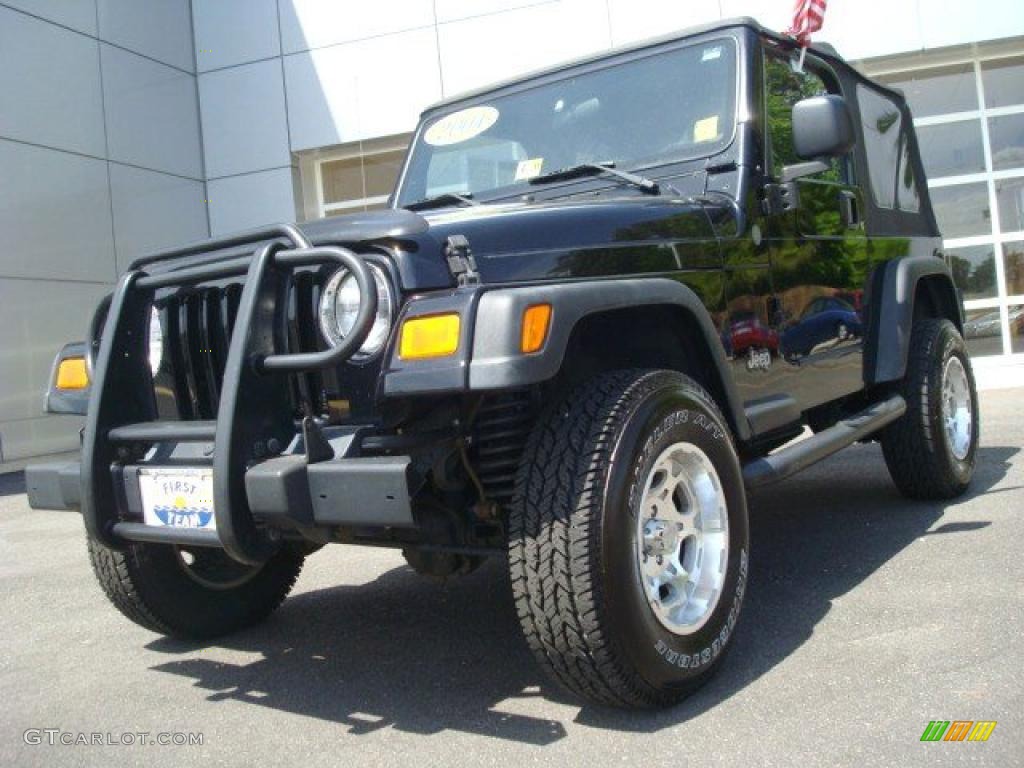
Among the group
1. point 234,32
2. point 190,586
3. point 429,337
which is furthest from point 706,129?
point 234,32

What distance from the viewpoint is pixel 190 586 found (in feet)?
12.1

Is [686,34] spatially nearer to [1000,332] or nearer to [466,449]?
[466,449]

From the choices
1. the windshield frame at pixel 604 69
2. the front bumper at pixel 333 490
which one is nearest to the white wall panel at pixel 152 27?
the windshield frame at pixel 604 69

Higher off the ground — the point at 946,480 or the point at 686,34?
the point at 686,34

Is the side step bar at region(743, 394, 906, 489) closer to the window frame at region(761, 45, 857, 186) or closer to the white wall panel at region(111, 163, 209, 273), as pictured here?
the window frame at region(761, 45, 857, 186)

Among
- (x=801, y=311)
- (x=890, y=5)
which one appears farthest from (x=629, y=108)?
(x=890, y=5)

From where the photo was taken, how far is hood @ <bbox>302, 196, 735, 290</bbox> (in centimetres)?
264

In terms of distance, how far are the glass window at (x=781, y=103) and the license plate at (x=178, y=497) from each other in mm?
2462

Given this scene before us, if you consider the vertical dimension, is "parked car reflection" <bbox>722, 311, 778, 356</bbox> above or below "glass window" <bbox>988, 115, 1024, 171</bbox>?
below

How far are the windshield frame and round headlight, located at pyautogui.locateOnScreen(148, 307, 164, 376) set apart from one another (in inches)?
53.4

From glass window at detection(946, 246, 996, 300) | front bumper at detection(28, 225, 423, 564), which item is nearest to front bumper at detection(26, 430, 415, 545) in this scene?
front bumper at detection(28, 225, 423, 564)

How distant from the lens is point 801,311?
404cm

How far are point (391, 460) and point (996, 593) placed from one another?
2366 mm

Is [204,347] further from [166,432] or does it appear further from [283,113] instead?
[283,113]
